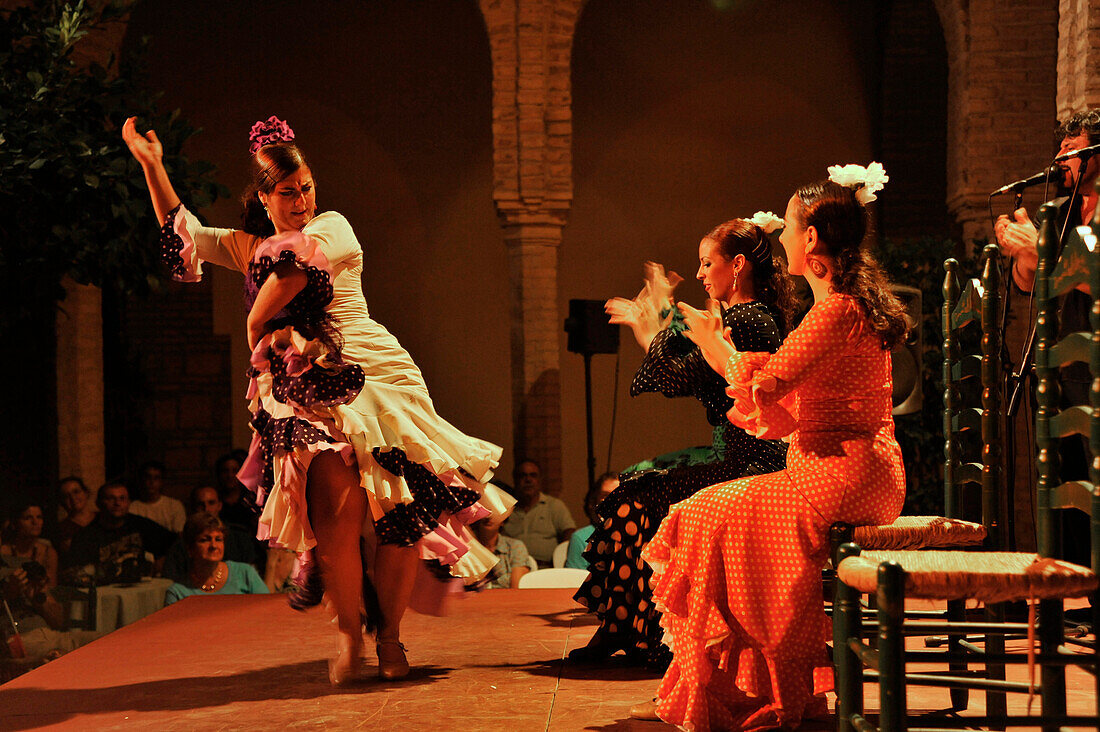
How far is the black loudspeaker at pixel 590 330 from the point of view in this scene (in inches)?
321

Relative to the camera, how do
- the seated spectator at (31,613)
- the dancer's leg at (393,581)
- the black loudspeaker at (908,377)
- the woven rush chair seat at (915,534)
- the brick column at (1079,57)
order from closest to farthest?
the woven rush chair seat at (915,534)
the dancer's leg at (393,581)
the brick column at (1079,57)
the black loudspeaker at (908,377)
the seated spectator at (31,613)

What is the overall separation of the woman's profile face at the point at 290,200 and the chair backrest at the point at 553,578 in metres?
2.68

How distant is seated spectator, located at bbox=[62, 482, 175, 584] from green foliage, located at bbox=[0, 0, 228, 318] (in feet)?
5.64

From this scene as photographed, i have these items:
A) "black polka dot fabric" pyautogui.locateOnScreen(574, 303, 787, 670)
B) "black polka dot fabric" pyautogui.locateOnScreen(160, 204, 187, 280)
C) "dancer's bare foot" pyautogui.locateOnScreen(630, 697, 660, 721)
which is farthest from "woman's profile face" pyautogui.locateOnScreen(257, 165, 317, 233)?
"dancer's bare foot" pyautogui.locateOnScreen(630, 697, 660, 721)

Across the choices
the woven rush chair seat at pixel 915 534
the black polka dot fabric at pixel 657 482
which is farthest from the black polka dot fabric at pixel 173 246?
the woven rush chair seat at pixel 915 534

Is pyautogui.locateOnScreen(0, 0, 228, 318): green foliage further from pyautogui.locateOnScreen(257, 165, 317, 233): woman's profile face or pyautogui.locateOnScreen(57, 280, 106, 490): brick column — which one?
pyautogui.locateOnScreen(57, 280, 106, 490): brick column

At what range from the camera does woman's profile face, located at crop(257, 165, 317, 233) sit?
11.0ft

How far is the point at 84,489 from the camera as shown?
6.89 metres

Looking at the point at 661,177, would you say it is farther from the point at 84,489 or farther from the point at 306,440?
the point at 306,440

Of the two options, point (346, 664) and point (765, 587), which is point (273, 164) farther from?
point (765, 587)

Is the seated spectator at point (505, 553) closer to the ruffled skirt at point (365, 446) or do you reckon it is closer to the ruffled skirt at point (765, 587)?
the ruffled skirt at point (365, 446)

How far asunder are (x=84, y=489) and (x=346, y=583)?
13.6ft

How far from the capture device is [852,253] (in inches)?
107

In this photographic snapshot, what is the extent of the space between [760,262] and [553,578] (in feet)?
8.62
